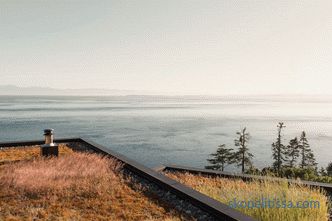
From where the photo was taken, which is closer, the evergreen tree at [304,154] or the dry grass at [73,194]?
the dry grass at [73,194]

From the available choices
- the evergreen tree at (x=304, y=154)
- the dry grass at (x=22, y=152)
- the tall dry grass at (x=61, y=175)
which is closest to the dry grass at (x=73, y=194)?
the tall dry grass at (x=61, y=175)

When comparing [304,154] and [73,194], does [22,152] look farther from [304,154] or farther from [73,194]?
[304,154]

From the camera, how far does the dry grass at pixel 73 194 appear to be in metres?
5.27

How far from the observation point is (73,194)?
6352mm

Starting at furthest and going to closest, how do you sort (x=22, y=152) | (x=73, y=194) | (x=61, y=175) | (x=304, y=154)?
(x=304, y=154), (x=22, y=152), (x=61, y=175), (x=73, y=194)

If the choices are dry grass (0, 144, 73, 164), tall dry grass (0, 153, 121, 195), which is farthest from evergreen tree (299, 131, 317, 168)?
tall dry grass (0, 153, 121, 195)

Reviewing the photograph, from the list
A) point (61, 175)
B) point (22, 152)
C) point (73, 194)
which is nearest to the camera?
point (73, 194)

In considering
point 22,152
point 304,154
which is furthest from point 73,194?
point 304,154

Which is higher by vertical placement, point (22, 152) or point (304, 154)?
point (22, 152)

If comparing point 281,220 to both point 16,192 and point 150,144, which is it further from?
point 150,144

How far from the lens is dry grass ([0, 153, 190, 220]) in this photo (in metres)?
5.27

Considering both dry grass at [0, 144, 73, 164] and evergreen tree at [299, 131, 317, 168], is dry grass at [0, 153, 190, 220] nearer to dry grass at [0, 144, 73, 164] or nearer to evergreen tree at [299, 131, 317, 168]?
dry grass at [0, 144, 73, 164]

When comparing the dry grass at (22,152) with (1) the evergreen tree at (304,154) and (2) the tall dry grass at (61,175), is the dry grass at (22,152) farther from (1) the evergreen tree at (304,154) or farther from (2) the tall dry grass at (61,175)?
(1) the evergreen tree at (304,154)

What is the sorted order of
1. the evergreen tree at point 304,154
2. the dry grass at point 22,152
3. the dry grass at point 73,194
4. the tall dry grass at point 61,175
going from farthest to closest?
the evergreen tree at point 304,154
the dry grass at point 22,152
the tall dry grass at point 61,175
the dry grass at point 73,194
